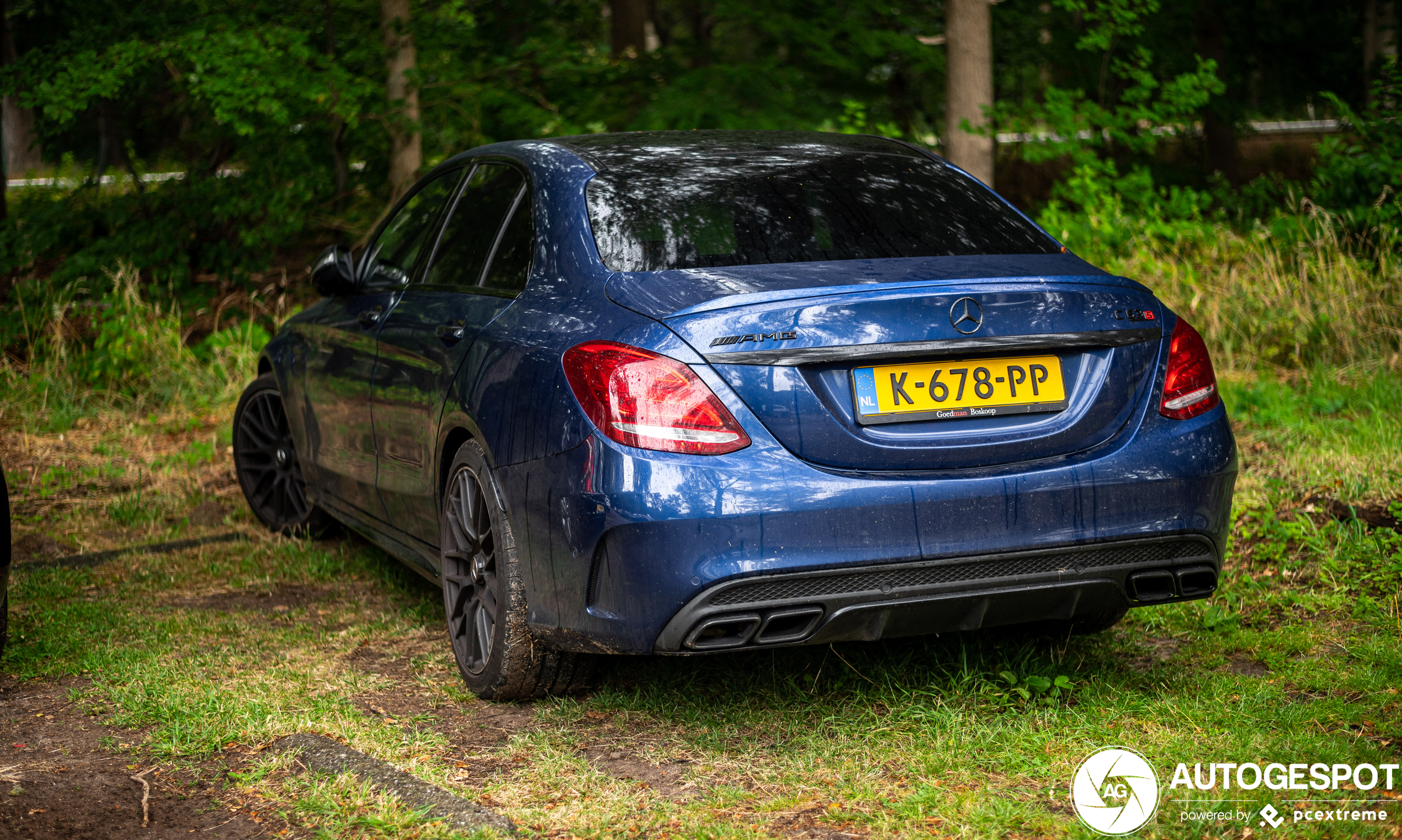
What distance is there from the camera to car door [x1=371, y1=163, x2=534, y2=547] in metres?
3.77

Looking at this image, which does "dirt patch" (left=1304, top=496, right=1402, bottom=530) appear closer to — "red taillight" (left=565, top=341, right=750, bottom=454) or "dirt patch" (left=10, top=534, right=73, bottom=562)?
"red taillight" (left=565, top=341, right=750, bottom=454)

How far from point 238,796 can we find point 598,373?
1.31 meters

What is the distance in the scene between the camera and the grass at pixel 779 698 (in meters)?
2.95

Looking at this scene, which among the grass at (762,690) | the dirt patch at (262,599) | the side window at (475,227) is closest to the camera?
the grass at (762,690)

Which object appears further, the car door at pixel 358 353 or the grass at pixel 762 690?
the car door at pixel 358 353

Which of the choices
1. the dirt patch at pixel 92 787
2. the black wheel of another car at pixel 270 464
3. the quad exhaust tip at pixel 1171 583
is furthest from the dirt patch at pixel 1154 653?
the black wheel of another car at pixel 270 464

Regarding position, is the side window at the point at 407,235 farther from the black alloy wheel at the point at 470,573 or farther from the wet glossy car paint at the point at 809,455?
the wet glossy car paint at the point at 809,455

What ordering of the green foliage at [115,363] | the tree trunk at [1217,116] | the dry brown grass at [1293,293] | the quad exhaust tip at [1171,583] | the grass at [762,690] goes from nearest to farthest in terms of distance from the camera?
the grass at [762,690], the quad exhaust tip at [1171,583], the dry brown grass at [1293,293], the green foliage at [115,363], the tree trunk at [1217,116]

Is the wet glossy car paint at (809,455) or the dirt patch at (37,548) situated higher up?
the wet glossy car paint at (809,455)

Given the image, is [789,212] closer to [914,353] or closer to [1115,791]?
[914,353]

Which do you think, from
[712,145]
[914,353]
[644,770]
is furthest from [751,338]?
[712,145]

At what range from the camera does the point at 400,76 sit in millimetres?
10688

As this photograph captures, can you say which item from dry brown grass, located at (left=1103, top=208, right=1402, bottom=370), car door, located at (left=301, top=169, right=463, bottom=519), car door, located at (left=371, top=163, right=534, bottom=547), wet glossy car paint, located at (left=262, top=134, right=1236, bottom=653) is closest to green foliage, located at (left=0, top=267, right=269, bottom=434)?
car door, located at (left=301, top=169, right=463, bottom=519)

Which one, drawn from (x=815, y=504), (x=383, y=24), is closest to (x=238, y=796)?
(x=815, y=504)
